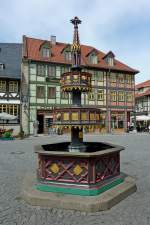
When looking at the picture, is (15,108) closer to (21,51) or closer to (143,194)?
(21,51)

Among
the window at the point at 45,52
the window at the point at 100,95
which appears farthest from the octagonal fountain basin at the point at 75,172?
the window at the point at 100,95

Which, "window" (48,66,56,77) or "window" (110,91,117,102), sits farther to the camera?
"window" (110,91,117,102)

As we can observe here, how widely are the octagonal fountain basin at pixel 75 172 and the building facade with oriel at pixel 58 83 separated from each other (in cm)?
2206

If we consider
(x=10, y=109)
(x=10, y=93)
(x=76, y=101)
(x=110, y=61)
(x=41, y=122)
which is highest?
(x=110, y=61)

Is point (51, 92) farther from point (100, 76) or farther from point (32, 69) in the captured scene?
point (100, 76)

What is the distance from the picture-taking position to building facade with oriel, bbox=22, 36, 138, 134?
99.4 feet

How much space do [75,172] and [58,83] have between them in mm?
26569

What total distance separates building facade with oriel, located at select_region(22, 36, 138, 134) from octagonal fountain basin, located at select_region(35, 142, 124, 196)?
22.1 m

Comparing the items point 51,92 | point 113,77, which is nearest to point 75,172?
point 51,92

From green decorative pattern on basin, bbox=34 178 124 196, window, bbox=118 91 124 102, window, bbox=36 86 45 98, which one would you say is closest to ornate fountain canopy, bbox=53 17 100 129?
green decorative pattern on basin, bbox=34 178 124 196

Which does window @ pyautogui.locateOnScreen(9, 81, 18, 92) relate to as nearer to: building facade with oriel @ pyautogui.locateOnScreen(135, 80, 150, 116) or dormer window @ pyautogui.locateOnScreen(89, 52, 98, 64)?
dormer window @ pyautogui.locateOnScreen(89, 52, 98, 64)

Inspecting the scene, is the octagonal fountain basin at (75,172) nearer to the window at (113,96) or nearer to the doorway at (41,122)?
the doorway at (41,122)

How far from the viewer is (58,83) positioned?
104 feet

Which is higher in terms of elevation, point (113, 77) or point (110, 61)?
point (110, 61)
